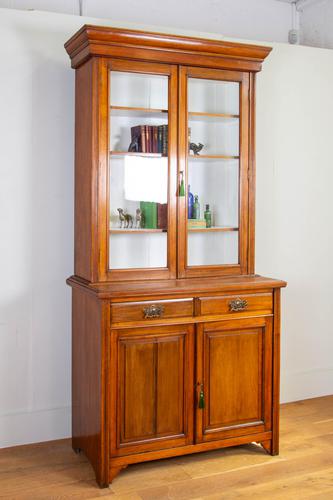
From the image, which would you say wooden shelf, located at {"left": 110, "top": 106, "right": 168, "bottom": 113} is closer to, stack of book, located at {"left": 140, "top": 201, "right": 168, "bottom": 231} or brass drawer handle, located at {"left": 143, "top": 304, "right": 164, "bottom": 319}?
stack of book, located at {"left": 140, "top": 201, "right": 168, "bottom": 231}

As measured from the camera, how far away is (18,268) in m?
3.41

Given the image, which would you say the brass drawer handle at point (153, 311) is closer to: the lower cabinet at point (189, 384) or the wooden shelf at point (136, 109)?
the lower cabinet at point (189, 384)

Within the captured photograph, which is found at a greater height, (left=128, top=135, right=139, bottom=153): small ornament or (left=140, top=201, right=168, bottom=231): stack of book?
(left=128, top=135, right=139, bottom=153): small ornament

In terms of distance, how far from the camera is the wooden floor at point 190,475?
9.45ft

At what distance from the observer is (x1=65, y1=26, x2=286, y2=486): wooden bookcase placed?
9.86ft

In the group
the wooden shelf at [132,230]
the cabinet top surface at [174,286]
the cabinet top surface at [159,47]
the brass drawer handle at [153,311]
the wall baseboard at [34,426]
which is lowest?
the wall baseboard at [34,426]

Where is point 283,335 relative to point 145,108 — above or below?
below

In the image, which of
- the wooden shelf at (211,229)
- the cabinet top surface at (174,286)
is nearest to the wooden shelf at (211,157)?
the wooden shelf at (211,229)

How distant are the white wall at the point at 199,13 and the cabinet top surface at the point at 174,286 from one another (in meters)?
1.72

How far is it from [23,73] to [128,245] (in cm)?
111

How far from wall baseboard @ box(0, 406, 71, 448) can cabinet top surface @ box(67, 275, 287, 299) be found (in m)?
Result: 0.78

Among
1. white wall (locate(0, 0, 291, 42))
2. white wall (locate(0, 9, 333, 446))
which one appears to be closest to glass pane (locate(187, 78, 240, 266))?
white wall (locate(0, 9, 333, 446))

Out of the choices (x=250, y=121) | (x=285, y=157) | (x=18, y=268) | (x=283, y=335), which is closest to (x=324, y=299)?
(x=283, y=335)

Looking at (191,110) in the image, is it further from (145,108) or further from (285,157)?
(285,157)
